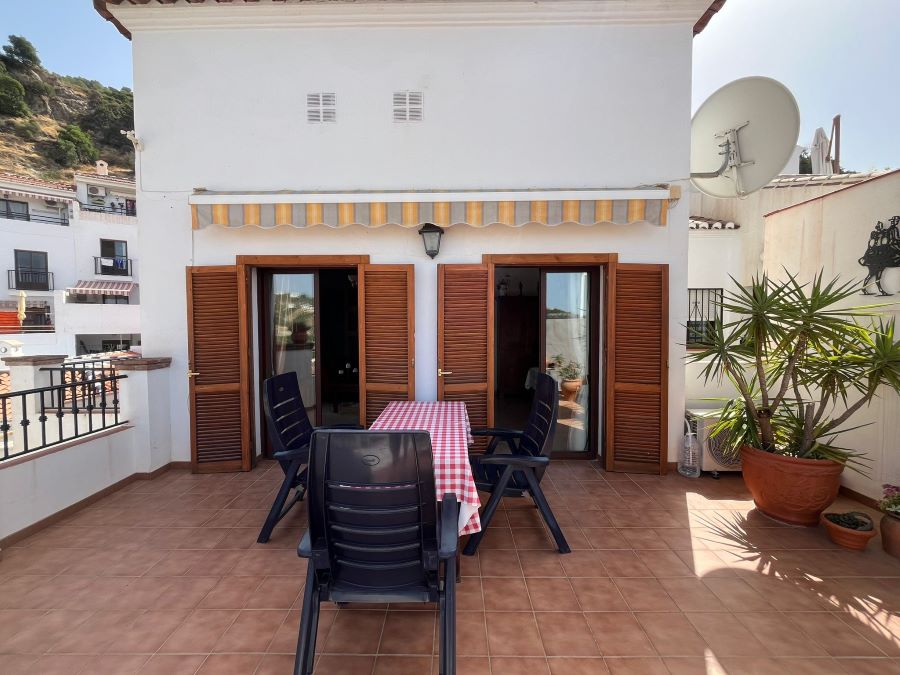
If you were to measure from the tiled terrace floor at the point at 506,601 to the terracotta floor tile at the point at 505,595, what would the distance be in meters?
0.01

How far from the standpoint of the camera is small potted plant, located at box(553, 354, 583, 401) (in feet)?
21.5

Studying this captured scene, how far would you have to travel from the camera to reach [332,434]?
88.1 inches

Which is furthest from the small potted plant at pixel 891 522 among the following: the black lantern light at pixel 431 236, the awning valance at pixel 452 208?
the black lantern light at pixel 431 236

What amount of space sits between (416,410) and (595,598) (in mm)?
2600

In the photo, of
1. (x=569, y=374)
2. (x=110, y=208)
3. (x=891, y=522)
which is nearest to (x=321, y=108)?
(x=569, y=374)

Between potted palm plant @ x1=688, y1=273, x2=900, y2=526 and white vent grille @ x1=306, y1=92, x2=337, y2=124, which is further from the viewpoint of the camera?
white vent grille @ x1=306, y1=92, x2=337, y2=124

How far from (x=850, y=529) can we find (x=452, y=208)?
5.35m

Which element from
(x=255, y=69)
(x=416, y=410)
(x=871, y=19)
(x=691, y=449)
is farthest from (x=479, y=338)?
(x=871, y=19)

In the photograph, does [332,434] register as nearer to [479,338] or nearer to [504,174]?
[479,338]

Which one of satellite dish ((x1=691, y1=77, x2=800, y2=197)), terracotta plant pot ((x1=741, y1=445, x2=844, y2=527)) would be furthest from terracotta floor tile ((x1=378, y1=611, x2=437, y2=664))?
satellite dish ((x1=691, y1=77, x2=800, y2=197))

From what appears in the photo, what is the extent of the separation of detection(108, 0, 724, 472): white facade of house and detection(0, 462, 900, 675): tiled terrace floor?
2355 millimetres

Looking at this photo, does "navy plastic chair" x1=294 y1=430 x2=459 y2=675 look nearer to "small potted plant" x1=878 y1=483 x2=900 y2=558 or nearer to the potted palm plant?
the potted palm plant

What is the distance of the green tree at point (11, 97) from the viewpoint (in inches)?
1409

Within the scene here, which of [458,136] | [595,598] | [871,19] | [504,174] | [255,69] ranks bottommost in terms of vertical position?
[595,598]
